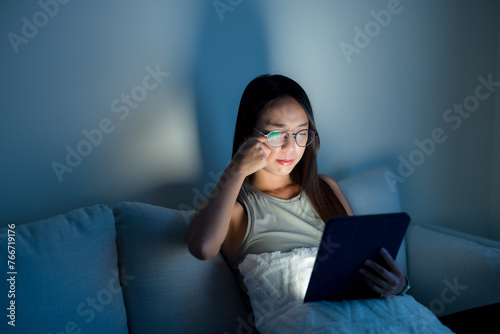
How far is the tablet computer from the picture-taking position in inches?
36.9

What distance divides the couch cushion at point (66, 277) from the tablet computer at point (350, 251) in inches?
22.4

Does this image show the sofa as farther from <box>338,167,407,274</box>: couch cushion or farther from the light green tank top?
<box>338,167,407,274</box>: couch cushion

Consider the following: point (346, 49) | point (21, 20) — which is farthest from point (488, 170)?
point (21, 20)

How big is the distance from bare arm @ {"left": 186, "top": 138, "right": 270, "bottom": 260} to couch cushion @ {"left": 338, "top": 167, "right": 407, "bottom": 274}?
0.53 m

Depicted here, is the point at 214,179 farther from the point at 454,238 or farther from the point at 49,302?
the point at 454,238

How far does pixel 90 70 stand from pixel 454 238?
147 centimetres

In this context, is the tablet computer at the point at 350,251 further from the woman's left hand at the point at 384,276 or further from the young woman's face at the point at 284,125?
the young woman's face at the point at 284,125

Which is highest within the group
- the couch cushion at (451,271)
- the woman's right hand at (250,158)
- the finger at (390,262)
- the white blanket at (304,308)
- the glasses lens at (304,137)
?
the glasses lens at (304,137)

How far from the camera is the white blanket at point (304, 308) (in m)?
0.95

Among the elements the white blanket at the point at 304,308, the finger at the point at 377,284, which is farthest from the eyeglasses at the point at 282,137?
the finger at the point at 377,284

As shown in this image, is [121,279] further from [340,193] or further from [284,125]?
[340,193]

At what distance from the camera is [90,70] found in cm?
138

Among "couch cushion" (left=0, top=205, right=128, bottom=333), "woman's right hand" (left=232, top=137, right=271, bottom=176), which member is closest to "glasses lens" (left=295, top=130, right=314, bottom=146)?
"woman's right hand" (left=232, top=137, right=271, bottom=176)

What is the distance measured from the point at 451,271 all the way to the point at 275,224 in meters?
0.69
